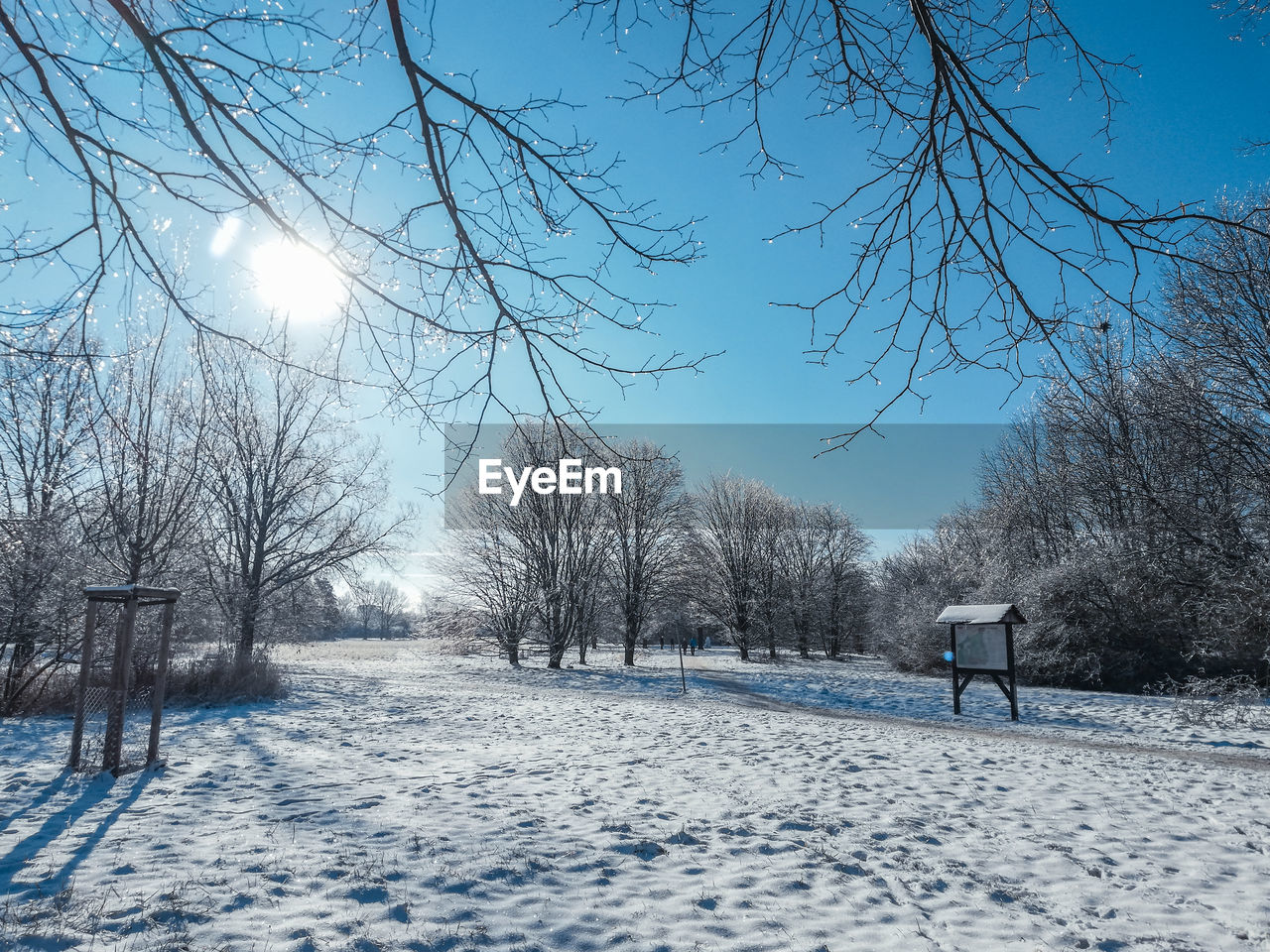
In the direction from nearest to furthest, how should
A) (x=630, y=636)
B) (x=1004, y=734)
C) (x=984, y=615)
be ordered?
(x=1004, y=734) → (x=984, y=615) → (x=630, y=636)

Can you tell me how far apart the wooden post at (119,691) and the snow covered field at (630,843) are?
415 mm

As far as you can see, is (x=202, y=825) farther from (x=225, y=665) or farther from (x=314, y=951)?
(x=225, y=665)

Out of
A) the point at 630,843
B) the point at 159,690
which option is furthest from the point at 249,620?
the point at 630,843

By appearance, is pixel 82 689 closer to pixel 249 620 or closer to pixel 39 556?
pixel 39 556

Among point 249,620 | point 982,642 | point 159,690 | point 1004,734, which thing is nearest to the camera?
point 159,690

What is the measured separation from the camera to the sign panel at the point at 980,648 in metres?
13.4

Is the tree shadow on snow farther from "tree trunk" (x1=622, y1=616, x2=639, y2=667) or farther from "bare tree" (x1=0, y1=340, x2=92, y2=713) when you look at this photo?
"tree trunk" (x1=622, y1=616, x2=639, y2=667)

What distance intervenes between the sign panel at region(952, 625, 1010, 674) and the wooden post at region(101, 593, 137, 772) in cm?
1440

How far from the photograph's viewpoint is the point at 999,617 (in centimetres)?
1323

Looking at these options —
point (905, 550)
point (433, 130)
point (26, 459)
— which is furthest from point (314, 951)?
point (905, 550)

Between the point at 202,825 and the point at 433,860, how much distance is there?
2040 mm

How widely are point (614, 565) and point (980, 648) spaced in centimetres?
1473

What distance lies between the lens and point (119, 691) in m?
6.42

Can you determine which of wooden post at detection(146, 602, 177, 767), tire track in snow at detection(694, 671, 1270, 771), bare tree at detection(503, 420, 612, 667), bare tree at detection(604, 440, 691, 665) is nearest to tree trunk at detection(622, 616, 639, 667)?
bare tree at detection(604, 440, 691, 665)
